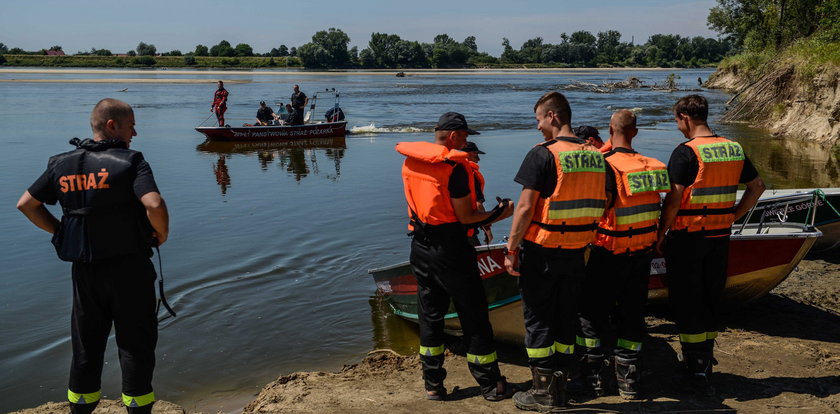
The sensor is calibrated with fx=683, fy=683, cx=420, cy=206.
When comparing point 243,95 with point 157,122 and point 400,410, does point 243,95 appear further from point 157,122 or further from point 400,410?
point 400,410

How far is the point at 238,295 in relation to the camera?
25.7 feet

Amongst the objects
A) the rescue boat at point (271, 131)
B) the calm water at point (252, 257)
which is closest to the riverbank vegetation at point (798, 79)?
the calm water at point (252, 257)

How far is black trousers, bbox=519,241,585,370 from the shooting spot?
13.9 feet

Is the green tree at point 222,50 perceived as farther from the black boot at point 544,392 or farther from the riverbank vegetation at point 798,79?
the black boot at point 544,392

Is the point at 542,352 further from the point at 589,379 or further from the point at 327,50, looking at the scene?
the point at 327,50

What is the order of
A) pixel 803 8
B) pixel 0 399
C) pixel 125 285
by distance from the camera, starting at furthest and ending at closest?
pixel 803 8
pixel 0 399
pixel 125 285

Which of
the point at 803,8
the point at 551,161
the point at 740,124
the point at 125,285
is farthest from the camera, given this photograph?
the point at 803,8

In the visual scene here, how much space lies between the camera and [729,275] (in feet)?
19.6

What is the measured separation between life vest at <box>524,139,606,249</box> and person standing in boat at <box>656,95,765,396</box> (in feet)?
2.21

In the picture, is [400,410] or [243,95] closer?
[400,410]

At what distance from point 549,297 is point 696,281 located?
1.13 metres

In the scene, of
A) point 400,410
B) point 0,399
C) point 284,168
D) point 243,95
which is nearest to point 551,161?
point 400,410

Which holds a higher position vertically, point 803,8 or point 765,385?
point 803,8

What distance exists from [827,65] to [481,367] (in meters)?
18.1
